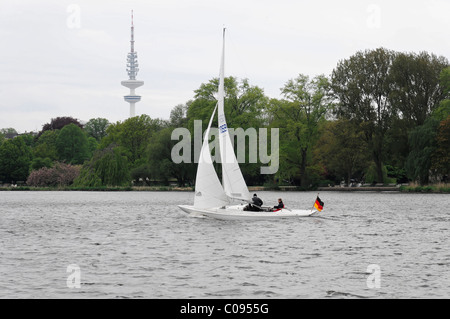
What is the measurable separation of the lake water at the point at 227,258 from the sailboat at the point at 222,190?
2.67 feet

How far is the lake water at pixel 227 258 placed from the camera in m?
19.6

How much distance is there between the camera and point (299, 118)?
97250mm

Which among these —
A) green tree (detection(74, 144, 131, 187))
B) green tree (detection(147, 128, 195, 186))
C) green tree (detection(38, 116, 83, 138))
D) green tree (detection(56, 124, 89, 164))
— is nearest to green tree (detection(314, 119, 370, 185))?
green tree (detection(147, 128, 195, 186))

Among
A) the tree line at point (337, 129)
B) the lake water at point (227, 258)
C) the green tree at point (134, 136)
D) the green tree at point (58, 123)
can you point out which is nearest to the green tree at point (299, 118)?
the tree line at point (337, 129)

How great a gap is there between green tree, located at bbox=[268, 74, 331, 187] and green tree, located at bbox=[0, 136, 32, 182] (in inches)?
2333

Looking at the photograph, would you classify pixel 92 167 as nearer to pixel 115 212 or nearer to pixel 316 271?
pixel 115 212

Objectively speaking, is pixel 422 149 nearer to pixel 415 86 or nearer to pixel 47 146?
pixel 415 86

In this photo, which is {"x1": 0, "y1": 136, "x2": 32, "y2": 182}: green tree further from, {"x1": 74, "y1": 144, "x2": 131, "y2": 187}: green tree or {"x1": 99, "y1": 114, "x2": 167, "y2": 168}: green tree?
{"x1": 74, "y1": 144, "x2": 131, "y2": 187}: green tree

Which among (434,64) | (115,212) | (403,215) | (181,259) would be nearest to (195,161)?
(434,64)

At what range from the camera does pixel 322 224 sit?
1610 inches

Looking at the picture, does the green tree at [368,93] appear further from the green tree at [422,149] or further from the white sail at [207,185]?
the white sail at [207,185]

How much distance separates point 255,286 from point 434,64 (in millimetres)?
71046

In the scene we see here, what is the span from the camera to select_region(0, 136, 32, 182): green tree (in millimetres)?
128625
